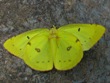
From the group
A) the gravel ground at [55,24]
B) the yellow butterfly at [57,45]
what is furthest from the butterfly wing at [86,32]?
the gravel ground at [55,24]

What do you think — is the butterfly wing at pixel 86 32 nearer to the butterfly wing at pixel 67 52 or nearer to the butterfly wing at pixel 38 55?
the butterfly wing at pixel 67 52

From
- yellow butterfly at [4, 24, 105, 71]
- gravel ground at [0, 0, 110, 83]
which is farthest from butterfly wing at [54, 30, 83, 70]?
gravel ground at [0, 0, 110, 83]

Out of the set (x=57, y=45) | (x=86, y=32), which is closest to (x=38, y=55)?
(x=57, y=45)

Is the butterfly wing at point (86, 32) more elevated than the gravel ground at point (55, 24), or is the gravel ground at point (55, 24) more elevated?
the butterfly wing at point (86, 32)

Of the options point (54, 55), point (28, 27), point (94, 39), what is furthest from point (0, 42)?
point (94, 39)

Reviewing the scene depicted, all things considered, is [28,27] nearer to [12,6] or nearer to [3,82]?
[12,6]
